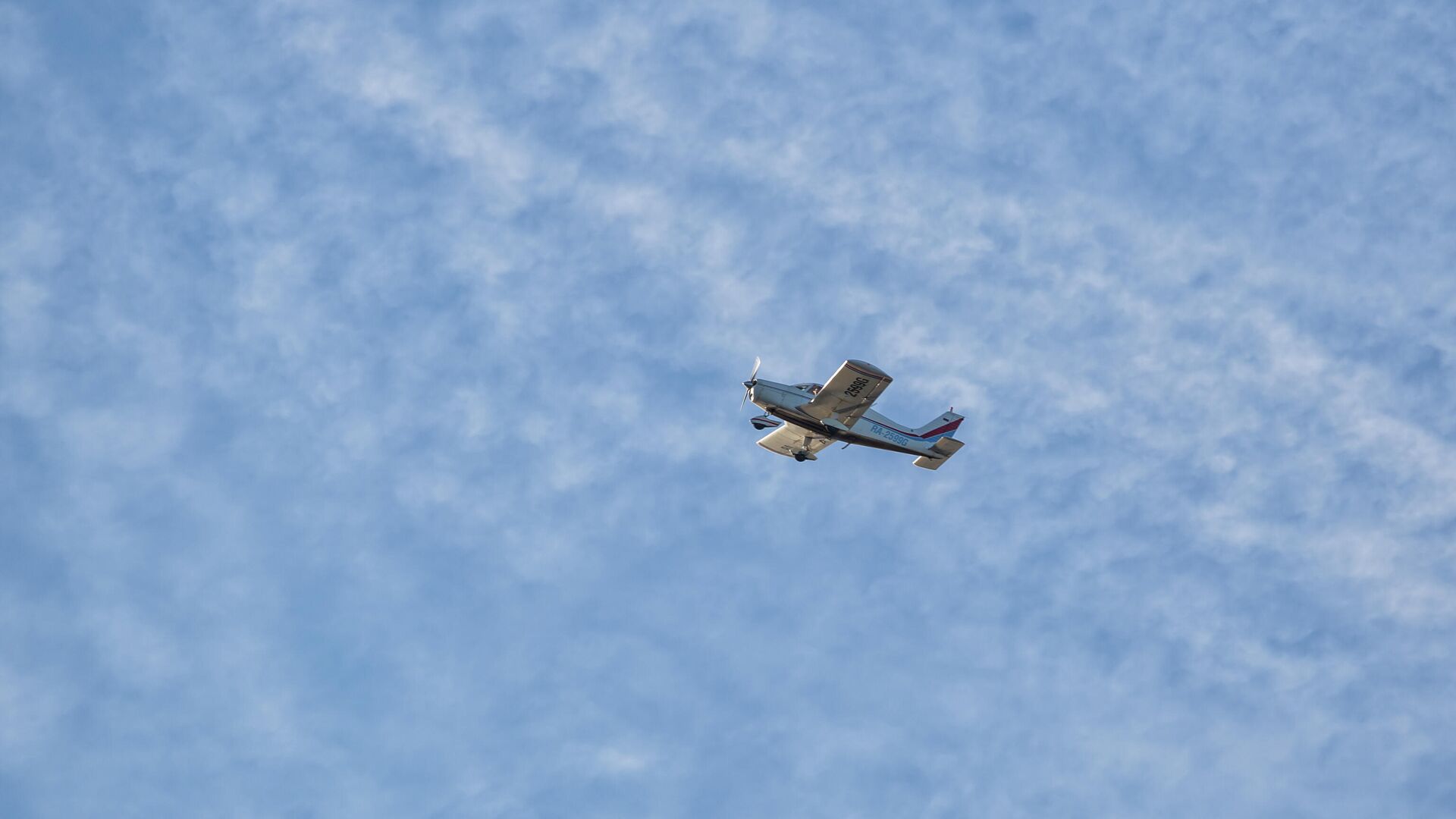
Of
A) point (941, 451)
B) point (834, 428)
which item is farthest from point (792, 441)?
point (941, 451)

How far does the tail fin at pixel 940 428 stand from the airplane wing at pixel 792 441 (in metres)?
5.83

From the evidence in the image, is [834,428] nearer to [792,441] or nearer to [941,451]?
[792,441]

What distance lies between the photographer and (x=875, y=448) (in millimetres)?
77562

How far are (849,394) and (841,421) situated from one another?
111 inches

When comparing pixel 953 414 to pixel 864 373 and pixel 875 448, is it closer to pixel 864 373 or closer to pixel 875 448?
pixel 875 448

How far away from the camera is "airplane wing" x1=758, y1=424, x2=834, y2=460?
7475cm

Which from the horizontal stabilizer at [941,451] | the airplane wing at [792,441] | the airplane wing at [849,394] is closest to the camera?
the airplane wing at [849,394]

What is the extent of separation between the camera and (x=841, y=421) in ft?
240

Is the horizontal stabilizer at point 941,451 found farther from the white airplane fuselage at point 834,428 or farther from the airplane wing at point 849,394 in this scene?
the airplane wing at point 849,394

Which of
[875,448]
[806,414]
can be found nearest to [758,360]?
[806,414]

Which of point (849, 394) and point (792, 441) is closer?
point (849, 394)

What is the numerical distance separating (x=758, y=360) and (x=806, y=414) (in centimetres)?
352

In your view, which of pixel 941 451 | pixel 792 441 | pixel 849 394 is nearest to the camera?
pixel 849 394

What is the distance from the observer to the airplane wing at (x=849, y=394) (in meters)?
69.6
